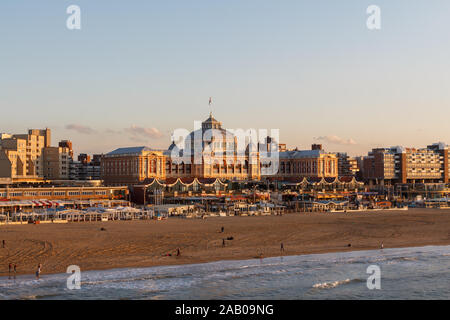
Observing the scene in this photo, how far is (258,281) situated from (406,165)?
477 ft

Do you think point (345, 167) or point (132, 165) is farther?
point (345, 167)

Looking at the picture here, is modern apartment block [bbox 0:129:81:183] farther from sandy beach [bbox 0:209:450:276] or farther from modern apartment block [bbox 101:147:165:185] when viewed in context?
sandy beach [bbox 0:209:450:276]

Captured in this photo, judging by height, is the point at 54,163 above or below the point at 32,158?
below

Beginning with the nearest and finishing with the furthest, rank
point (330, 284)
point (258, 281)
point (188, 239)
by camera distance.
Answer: point (330, 284) → point (258, 281) → point (188, 239)

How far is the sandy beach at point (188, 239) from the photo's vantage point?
4431 centimetres

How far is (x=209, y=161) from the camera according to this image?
133 m

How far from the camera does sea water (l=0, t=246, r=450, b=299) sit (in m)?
34.5

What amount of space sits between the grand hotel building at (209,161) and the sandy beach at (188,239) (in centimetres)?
4685

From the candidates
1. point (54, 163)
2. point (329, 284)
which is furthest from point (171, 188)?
point (329, 284)

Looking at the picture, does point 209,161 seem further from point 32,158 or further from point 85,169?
point 85,169

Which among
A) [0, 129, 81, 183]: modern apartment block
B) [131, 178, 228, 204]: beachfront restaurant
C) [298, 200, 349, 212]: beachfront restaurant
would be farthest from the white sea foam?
[0, 129, 81, 183]: modern apartment block

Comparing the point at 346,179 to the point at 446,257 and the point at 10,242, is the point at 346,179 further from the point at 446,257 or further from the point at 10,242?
the point at 10,242

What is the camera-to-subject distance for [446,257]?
4962 centimetres

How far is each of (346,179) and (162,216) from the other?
68.3 m
